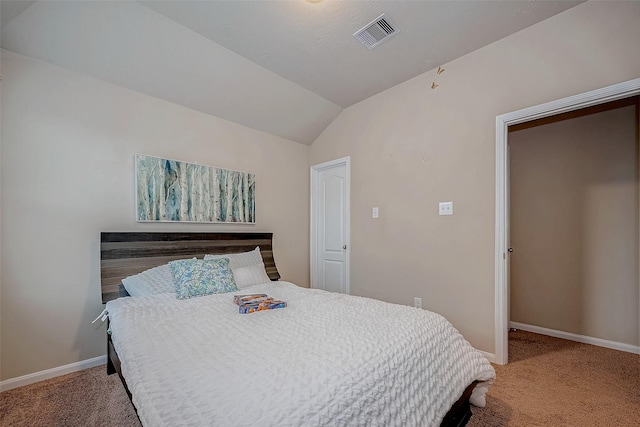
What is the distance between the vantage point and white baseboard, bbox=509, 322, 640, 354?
250cm

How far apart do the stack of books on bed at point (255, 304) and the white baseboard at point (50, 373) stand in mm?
1378

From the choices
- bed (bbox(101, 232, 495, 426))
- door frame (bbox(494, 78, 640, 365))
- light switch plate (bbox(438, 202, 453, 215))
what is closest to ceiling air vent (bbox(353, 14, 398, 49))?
door frame (bbox(494, 78, 640, 365))

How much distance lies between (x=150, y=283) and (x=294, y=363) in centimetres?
169

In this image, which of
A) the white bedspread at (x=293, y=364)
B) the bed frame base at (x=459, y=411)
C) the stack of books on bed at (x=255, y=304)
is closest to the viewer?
the white bedspread at (x=293, y=364)

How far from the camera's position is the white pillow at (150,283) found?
6.97ft

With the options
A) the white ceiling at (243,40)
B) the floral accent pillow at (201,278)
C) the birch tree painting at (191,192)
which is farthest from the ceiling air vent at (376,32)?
the floral accent pillow at (201,278)

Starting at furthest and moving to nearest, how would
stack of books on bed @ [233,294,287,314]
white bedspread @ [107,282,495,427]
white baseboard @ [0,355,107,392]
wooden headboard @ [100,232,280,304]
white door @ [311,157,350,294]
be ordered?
white door @ [311,157,350,294] → wooden headboard @ [100,232,280,304] → white baseboard @ [0,355,107,392] → stack of books on bed @ [233,294,287,314] → white bedspread @ [107,282,495,427]

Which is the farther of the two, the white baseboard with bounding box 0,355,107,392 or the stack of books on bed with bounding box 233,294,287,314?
the white baseboard with bounding box 0,355,107,392

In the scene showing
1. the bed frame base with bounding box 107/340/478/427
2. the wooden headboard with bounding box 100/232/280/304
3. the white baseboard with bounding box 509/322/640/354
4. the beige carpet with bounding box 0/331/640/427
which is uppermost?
the wooden headboard with bounding box 100/232/280/304

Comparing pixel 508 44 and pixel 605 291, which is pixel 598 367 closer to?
pixel 605 291

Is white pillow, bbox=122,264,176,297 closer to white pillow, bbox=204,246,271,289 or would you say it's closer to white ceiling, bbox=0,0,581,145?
white pillow, bbox=204,246,271,289

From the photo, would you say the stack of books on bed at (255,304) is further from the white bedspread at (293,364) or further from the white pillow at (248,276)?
the white pillow at (248,276)

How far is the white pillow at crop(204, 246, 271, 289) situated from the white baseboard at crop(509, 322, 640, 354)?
2.99m

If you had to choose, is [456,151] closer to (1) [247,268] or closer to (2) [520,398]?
(2) [520,398]
